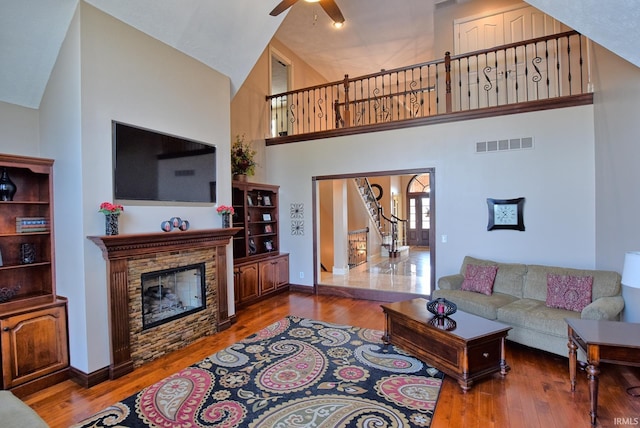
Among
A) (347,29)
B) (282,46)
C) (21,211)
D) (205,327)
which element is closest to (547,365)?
(205,327)

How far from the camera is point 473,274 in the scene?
448 cm

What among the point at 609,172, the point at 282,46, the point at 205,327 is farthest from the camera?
the point at 282,46

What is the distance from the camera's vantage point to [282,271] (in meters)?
6.49

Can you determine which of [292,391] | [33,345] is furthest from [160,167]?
[292,391]

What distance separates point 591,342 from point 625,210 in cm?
184

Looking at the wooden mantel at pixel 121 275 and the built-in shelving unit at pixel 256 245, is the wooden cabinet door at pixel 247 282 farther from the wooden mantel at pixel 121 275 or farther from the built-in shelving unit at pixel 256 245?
the wooden mantel at pixel 121 275

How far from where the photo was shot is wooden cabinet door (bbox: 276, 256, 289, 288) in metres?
6.36

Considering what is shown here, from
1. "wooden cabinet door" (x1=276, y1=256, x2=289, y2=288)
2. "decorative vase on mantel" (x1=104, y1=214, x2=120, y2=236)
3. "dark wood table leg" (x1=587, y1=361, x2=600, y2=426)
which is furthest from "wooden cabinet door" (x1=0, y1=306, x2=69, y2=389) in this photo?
"dark wood table leg" (x1=587, y1=361, x2=600, y2=426)

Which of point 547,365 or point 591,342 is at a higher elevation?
point 591,342

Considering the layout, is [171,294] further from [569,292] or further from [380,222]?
[380,222]

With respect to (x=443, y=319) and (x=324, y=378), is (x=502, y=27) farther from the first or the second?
(x=324, y=378)

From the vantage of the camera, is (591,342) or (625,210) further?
(625,210)

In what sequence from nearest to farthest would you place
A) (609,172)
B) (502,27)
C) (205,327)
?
(609,172) < (205,327) < (502,27)

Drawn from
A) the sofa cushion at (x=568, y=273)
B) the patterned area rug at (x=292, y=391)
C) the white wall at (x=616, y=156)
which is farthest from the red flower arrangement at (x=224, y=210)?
the white wall at (x=616, y=156)
